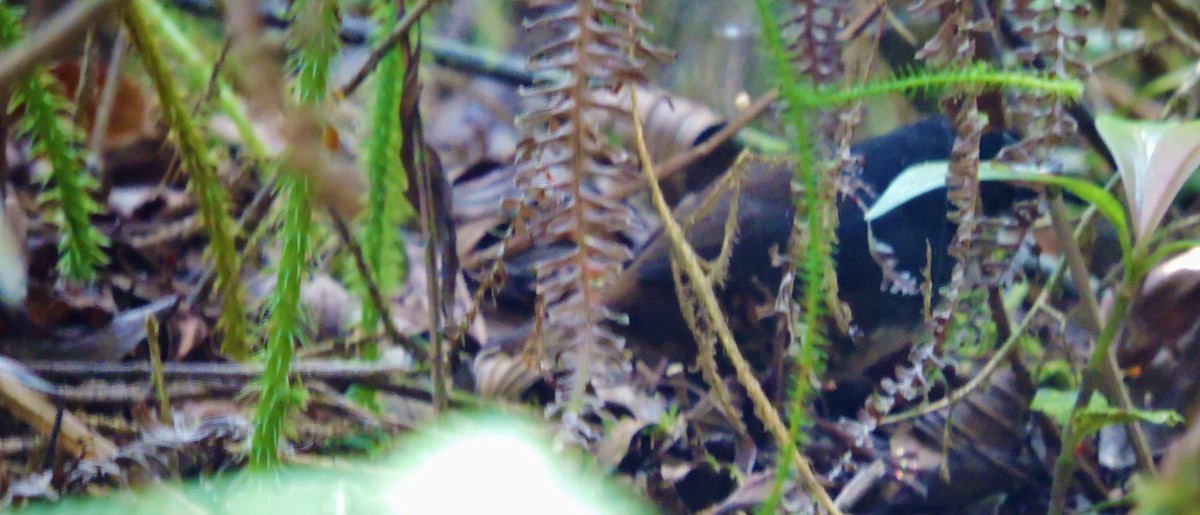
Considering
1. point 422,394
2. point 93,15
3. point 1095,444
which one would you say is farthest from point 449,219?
point 1095,444

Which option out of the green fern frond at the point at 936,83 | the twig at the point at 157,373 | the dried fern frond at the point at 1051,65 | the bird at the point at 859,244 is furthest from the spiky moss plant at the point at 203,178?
the dried fern frond at the point at 1051,65

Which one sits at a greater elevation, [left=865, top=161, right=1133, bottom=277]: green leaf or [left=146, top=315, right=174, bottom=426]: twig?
[left=865, top=161, right=1133, bottom=277]: green leaf

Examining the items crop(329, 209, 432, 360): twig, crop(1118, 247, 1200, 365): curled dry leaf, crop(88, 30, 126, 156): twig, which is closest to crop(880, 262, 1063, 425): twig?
crop(1118, 247, 1200, 365): curled dry leaf

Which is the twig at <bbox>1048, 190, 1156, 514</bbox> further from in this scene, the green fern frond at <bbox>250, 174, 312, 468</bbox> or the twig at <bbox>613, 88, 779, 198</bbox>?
the green fern frond at <bbox>250, 174, 312, 468</bbox>

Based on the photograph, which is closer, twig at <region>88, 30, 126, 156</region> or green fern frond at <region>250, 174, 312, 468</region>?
Answer: green fern frond at <region>250, 174, 312, 468</region>

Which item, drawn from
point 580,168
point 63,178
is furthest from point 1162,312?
point 63,178

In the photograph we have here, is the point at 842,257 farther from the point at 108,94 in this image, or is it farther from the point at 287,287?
the point at 108,94

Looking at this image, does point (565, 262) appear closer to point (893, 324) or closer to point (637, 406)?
point (637, 406)
